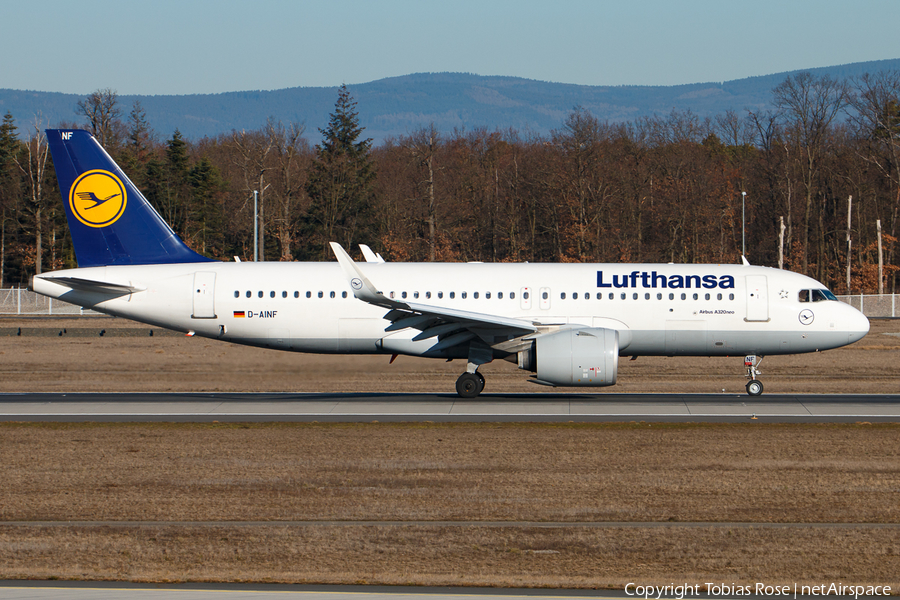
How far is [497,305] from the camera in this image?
947 inches

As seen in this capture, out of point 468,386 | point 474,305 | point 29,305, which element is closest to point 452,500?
point 468,386

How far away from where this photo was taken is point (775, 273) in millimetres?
24906

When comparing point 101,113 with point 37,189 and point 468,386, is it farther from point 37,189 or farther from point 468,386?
point 468,386

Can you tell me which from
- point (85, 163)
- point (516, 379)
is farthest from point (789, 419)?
point (85, 163)

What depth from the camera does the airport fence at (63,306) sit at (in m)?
58.3

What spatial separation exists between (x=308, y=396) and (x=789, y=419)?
1253cm

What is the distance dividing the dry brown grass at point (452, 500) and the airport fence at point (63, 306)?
4447cm

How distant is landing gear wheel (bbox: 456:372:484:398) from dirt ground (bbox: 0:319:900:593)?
200 inches

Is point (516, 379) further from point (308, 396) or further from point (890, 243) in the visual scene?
point (890, 243)

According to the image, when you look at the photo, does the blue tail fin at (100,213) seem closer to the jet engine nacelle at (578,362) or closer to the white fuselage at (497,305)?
the white fuselage at (497,305)

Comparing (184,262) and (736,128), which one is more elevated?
(736,128)

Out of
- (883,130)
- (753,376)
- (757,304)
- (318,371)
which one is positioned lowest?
(753,376)

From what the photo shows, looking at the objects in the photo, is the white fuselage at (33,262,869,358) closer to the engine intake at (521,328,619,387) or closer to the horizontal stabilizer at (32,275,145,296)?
the horizontal stabilizer at (32,275,145,296)

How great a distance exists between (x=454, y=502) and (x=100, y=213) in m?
17.6
